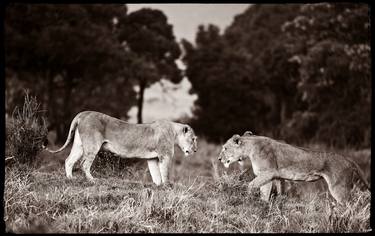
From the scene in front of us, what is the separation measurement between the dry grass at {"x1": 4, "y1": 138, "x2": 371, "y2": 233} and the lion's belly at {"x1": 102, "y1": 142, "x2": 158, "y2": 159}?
0.54m

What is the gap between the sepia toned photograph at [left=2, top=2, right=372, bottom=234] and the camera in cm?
924

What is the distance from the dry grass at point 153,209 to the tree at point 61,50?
16.1 metres

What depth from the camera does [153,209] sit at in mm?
8984

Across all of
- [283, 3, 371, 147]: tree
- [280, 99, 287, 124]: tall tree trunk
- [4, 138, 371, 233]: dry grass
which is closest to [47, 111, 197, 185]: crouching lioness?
[4, 138, 371, 233]: dry grass

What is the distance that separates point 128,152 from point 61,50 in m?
18.6

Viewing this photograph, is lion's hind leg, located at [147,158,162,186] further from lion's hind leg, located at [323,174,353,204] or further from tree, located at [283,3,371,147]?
tree, located at [283,3,371,147]

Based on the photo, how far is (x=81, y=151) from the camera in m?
11.1

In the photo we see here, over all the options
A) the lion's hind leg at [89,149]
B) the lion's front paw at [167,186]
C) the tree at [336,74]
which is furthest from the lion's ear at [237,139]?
the tree at [336,74]

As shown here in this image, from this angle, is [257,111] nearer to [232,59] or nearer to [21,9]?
[232,59]

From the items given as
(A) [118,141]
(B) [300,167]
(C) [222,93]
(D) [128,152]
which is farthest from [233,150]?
(C) [222,93]

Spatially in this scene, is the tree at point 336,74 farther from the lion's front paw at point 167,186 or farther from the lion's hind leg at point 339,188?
the lion's front paw at point 167,186

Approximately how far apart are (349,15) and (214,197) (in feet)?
70.5

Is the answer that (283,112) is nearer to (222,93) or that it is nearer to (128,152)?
(222,93)

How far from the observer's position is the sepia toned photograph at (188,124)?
364 inches
